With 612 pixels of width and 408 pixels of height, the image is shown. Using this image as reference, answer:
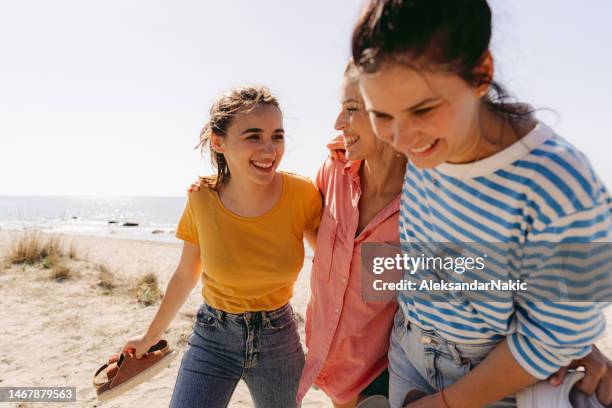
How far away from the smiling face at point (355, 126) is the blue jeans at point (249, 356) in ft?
3.48

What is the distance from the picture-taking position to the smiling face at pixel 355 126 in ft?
6.42

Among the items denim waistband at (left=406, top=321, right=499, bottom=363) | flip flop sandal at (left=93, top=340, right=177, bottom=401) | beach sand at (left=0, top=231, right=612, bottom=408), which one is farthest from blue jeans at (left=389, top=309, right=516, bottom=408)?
beach sand at (left=0, top=231, right=612, bottom=408)

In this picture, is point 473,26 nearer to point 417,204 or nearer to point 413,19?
point 413,19

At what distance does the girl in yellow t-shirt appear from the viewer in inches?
95.0

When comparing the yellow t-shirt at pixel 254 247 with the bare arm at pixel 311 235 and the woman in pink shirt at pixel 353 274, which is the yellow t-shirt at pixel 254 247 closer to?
the bare arm at pixel 311 235

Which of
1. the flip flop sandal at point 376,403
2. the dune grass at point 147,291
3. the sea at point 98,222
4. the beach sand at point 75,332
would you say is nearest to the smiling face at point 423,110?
the flip flop sandal at point 376,403

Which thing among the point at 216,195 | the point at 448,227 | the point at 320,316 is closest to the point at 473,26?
the point at 448,227

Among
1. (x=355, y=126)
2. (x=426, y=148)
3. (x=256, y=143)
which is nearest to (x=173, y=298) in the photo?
(x=256, y=143)

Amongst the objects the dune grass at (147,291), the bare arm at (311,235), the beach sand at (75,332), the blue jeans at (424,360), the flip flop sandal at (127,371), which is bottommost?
the beach sand at (75,332)

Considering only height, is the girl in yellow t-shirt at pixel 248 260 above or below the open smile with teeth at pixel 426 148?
below

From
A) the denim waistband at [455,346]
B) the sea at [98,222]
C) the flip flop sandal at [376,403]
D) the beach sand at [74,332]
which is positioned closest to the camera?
the denim waistband at [455,346]

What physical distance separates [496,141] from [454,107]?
227 millimetres

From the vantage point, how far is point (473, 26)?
1113 mm

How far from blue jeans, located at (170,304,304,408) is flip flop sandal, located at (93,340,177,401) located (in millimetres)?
275
